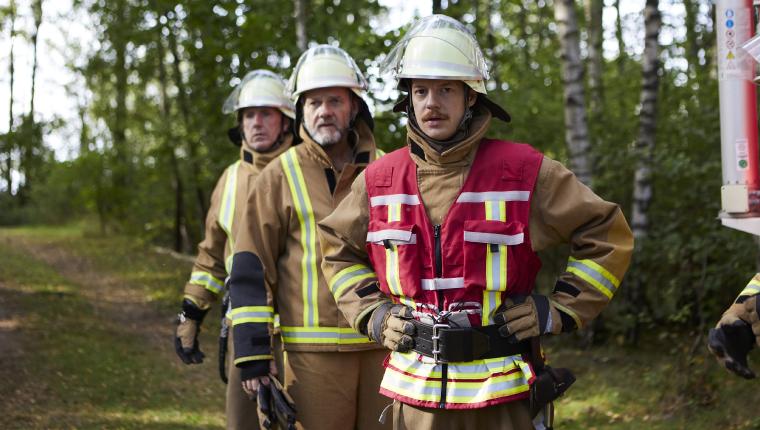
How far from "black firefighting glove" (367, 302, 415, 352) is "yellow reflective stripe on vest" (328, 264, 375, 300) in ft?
0.49

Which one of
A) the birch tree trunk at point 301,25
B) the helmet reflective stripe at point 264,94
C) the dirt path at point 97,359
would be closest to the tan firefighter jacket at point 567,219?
the helmet reflective stripe at point 264,94

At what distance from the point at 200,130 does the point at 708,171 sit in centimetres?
744

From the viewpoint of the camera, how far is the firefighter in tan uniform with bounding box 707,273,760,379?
322 cm

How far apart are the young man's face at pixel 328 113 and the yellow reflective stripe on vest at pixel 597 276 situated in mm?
1500

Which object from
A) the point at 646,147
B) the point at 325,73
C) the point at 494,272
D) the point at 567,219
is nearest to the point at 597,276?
the point at 567,219

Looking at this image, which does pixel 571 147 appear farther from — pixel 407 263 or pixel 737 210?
pixel 407 263

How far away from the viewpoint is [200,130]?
12711 millimetres

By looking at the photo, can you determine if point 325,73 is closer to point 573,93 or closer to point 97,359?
point 573,93

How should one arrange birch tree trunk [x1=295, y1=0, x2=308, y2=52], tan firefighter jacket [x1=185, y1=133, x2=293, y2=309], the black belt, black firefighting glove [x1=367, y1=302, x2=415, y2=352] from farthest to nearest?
birch tree trunk [x1=295, y1=0, x2=308, y2=52] → tan firefighter jacket [x1=185, y1=133, x2=293, y2=309] → black firefighting glove [x1=367, y1=302, x2=415, y2=352] → the black belt

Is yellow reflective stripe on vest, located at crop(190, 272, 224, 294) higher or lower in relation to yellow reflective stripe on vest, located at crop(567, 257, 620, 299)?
lower

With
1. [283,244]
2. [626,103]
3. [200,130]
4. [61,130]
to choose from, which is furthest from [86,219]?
[283,244]

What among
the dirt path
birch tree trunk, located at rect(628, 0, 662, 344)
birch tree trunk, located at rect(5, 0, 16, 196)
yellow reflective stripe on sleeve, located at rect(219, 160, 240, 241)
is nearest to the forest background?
birch tree trunk, located at rect(628, 0, 662, 344)

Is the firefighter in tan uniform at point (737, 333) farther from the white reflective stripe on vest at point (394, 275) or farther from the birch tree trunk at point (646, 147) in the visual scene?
the birch tree trunk at point (646, 147)

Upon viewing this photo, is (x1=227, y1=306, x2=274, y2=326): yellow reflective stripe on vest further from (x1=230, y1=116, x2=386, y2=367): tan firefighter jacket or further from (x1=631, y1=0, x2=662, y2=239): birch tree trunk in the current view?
(x1=631, y1=0, x2=662, y2=239): birch tree trunk
